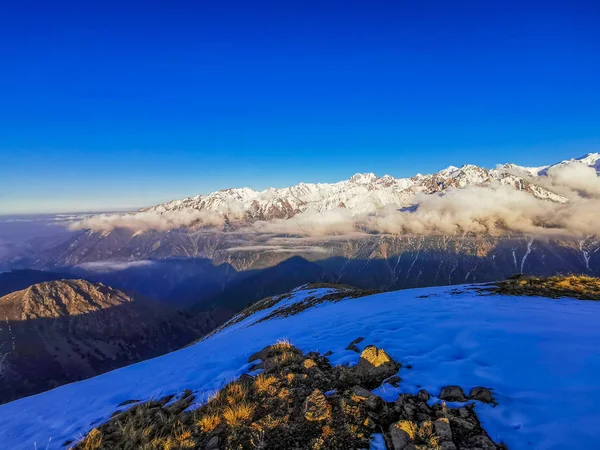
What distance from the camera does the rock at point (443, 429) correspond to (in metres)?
4.20

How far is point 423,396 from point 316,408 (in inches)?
79.5

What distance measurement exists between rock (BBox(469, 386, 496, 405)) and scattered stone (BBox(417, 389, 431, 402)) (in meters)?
0.74

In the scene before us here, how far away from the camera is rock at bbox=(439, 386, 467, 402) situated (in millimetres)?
5280

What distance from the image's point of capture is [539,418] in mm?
4508

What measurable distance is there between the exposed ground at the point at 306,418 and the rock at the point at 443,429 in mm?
14

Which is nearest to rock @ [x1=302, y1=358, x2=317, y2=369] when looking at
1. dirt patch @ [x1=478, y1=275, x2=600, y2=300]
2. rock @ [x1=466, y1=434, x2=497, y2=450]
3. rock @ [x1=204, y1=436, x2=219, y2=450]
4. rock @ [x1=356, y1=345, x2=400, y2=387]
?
rock @ [x1=356, y1=345, x2=400, y2=387]

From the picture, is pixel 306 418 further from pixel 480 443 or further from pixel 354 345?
pixel 354 345

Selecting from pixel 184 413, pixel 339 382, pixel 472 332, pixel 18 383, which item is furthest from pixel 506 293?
pixel 18 383

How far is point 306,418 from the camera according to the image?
17.0 feet

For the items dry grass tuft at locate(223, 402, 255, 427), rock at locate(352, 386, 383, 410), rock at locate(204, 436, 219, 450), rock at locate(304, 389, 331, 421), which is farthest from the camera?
dry grass tuft at locate(223, 402, 255, 427)

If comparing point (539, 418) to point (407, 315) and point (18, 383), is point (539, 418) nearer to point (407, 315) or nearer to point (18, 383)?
point (407, 315)

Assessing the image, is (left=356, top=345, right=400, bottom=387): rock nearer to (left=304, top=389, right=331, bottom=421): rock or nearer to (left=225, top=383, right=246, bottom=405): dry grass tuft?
(left=304, top=389, right=331, bottom=421): rock

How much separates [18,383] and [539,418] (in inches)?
11616

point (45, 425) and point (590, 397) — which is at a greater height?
point (590, 397)
